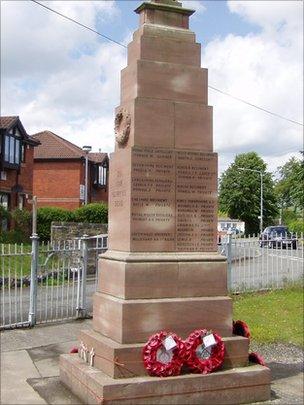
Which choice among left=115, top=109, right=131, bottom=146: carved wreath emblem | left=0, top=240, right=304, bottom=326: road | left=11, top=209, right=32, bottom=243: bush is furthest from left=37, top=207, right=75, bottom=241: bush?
Answer: left=115, top=109, right=131, bottom=146: carved wreath emblem

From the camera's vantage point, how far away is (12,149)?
3609 cm

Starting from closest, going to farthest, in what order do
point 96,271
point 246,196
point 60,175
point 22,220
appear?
point 96,271 < point 22,220 < point 60,175 < point 246,196

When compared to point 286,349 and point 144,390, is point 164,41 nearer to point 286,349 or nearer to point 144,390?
point 144,390

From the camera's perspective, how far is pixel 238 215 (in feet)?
245

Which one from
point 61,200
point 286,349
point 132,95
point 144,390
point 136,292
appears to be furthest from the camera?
point 61,200

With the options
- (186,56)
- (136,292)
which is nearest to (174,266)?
(136,292)

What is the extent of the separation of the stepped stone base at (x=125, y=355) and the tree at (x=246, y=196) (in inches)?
2599

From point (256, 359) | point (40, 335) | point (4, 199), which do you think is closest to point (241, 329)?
point (256, 359)

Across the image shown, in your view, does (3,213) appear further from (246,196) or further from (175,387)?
(246,196)

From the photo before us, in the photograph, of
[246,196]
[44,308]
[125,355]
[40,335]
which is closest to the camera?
[125,355]

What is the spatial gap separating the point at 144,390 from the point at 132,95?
11.2 ft

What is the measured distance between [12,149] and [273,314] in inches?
A: 1068

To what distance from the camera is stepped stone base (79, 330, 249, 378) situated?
6.19 m

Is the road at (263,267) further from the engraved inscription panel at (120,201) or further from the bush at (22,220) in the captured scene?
the bush at (22,220)
